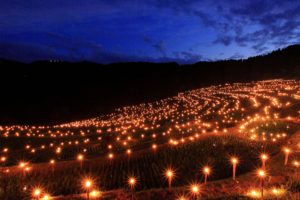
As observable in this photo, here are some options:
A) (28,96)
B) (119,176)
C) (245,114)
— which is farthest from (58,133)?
(28,96)

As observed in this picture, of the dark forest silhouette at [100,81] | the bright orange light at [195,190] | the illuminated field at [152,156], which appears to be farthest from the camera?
the dark forest silhouette at [100,81]

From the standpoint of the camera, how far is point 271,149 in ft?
44.0

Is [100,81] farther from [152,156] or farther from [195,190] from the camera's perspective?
[195,190]

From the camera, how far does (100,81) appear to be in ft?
224

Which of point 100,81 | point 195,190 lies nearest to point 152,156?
point 195,190

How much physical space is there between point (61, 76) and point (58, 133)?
170 feet

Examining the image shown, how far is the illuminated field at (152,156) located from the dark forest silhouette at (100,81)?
22.7 metres

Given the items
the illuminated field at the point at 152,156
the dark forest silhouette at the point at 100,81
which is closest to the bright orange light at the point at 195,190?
the illuminated field at the point at 152,156

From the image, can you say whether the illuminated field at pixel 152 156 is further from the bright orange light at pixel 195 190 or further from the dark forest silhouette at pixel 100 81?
the dark forest silhouette at pixel 100 81

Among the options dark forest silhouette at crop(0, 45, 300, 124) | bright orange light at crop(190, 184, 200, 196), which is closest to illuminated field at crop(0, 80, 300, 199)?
bright orange light at crop(190, 184, 200, 196)

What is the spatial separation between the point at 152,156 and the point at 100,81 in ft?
185

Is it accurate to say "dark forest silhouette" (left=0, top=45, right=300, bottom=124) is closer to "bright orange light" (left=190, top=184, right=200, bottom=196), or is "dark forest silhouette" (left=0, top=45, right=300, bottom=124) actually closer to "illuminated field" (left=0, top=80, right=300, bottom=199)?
"illuminated field" (left=0, top=80, right=300, bottom=199)

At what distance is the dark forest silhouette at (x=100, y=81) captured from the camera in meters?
45.4

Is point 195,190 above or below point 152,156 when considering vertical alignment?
above
